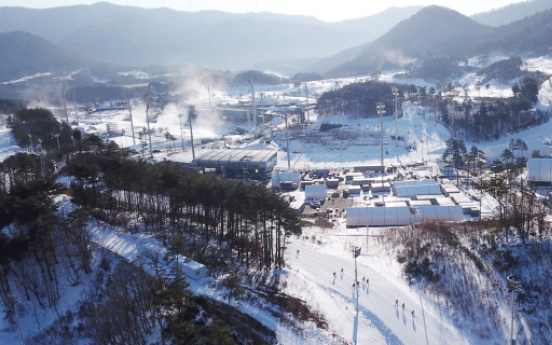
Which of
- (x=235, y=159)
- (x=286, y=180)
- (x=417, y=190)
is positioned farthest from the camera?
(x=235, y=159)

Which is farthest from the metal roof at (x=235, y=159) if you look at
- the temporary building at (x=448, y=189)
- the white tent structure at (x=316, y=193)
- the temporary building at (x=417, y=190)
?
the temporary building at (x=448, y=189)

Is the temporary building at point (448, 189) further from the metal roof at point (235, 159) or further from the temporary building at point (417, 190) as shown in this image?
the metal roof at point (235, 159)

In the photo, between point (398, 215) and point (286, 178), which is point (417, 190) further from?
point (286, 178)

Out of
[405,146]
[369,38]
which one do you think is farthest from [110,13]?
[405,146]

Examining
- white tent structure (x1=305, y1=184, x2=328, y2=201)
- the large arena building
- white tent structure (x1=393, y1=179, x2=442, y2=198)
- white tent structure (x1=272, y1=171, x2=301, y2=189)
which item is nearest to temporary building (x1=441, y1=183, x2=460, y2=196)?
white tent structure (x1=393, y1=179, x2=442, y2=198)

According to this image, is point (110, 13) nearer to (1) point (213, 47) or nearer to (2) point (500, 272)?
(1) point (213, 47)

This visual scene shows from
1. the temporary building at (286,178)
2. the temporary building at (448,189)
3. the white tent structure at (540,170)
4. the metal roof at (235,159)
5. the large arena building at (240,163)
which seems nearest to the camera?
the temporary building at (448,189)

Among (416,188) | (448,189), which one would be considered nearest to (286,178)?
(416,188)

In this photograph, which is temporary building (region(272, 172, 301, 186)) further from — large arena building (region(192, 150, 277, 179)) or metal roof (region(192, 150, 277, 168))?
metal roof (region(192, 150, 277, 168))
